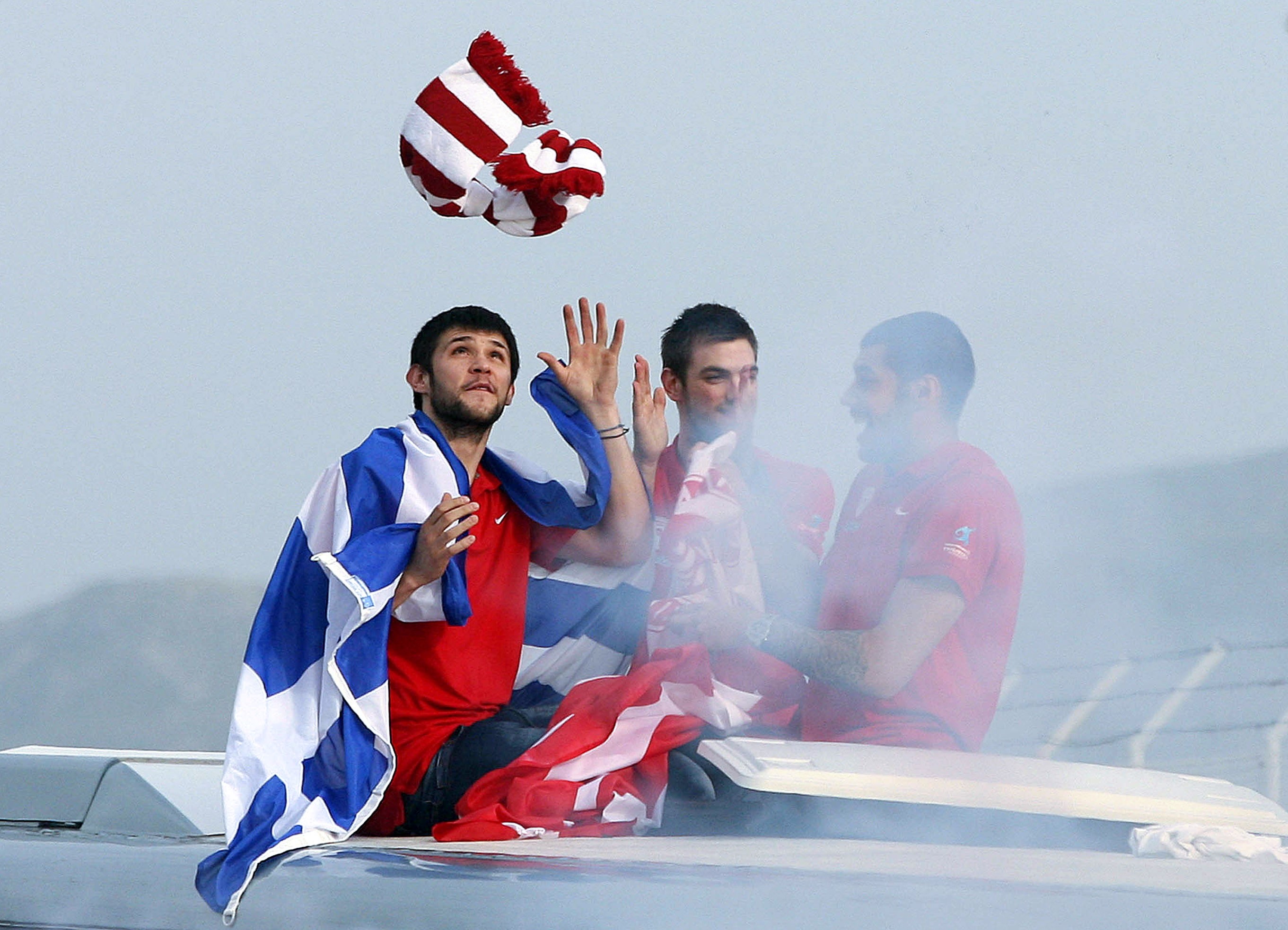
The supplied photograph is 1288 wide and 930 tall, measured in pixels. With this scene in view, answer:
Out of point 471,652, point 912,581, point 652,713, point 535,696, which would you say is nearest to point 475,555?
point 471,652

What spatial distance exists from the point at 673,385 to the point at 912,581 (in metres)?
0.62

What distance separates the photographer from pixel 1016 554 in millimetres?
2043

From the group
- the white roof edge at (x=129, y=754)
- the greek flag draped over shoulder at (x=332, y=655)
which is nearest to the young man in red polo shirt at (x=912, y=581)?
the greek flag draped over shoulder at (x=332, y=655)

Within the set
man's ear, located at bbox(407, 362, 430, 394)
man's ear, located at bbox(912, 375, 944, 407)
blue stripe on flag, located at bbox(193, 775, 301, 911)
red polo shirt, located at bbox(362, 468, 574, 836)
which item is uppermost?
man's ear, located at bbox(912, 375, 944, 407)

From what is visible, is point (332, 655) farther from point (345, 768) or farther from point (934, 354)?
point (934, 354)

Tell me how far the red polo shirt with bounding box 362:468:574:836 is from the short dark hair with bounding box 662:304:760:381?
361mm

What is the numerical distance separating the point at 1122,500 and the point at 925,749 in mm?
1036

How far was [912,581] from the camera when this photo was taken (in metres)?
1.98

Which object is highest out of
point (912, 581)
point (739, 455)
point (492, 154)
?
point (492, 154)

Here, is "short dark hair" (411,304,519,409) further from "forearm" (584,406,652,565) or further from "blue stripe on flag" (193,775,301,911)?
"blue stripe on flag" (193,775,301,911)

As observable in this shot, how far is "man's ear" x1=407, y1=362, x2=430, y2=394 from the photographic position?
7.22 feet

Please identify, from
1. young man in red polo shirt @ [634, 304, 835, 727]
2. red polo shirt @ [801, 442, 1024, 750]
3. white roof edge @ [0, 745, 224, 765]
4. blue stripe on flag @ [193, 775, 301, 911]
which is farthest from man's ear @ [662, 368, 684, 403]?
white roof edge @ [0, 745, 224, 765]

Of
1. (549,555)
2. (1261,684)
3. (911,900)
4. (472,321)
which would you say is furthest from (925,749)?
(1261,684)

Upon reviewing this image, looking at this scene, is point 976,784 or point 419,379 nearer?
point 976,784
